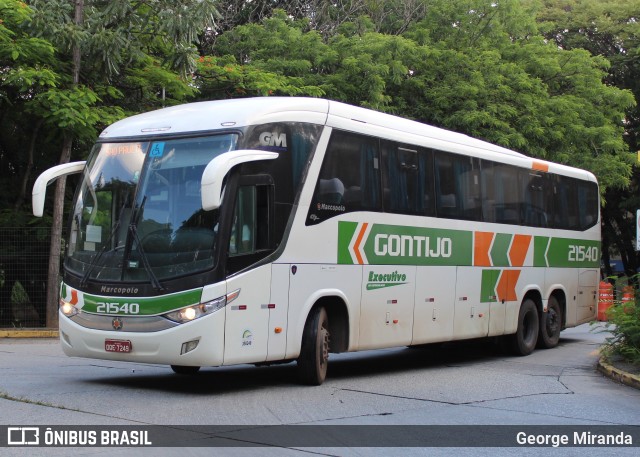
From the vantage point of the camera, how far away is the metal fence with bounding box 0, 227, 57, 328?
2264cm

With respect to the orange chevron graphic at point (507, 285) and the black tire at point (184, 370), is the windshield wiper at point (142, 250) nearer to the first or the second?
the black tire at point (184, 370)

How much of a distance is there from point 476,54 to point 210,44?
30.7 feet

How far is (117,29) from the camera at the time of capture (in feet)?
67.6

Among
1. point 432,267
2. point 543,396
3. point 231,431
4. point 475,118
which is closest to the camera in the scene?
point 231,431

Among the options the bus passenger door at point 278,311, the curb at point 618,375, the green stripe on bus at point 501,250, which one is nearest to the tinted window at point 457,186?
the green stripe on bus at point 501,250

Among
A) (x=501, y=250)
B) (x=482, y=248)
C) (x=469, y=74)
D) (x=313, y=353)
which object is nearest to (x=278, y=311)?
(x=313, y=353)

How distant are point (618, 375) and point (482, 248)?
141 inches

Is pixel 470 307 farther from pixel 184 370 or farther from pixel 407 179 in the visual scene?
pixel 184 370

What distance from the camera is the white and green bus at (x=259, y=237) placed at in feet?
34.2

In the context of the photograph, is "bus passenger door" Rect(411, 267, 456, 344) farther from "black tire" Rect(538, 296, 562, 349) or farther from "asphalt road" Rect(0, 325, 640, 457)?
"black tire" Rect(538, 296, 562, 349)

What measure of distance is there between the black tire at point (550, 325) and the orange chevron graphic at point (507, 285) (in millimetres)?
1683

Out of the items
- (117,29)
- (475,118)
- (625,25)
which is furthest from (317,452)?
(625,25)

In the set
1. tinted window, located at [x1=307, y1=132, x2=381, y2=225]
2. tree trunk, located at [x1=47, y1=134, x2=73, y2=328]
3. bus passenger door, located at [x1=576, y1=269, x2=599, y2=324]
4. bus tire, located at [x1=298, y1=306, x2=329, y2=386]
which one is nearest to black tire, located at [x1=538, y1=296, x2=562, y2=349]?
bus passenger door, located at [x1=576, y1=269, x2=599, y2=324]

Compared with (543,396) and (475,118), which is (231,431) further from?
(475,118)
